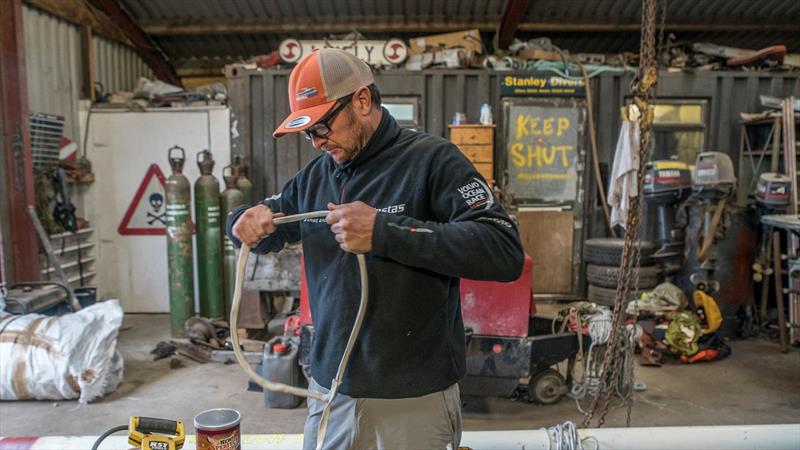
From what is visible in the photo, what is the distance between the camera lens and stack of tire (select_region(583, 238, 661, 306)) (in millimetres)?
5203

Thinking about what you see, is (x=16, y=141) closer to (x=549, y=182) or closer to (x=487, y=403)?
(x=487, y=403)

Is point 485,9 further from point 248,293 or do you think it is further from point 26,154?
point 26,154

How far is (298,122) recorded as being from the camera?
4.76ft

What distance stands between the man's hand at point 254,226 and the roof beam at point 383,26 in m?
5.83

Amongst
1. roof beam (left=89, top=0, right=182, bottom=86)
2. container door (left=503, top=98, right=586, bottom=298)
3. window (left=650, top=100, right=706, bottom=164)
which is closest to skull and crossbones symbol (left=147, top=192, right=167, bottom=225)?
roof beam (left=89, top=0, right=182, bottom=86)

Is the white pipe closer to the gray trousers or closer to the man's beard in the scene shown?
the gray trousers

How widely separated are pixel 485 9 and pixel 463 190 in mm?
6005

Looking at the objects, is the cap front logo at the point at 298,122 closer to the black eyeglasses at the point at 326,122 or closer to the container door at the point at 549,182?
the black eyeglasses at the point at 326,122

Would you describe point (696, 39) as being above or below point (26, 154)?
above

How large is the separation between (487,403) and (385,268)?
2.67 m

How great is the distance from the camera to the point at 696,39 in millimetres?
7434

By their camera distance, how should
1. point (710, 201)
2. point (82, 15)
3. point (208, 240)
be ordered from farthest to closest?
point (82, 15) < point (208, 240) < point (710, 201)

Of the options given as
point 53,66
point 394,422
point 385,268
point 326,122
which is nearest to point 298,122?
point 326,122

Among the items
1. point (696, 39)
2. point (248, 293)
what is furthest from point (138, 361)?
point (696, 39)
